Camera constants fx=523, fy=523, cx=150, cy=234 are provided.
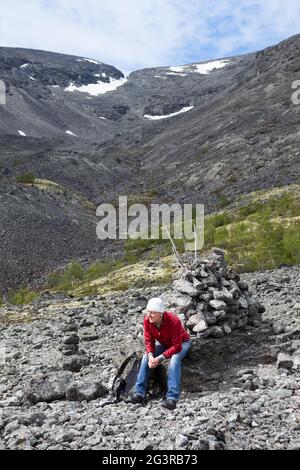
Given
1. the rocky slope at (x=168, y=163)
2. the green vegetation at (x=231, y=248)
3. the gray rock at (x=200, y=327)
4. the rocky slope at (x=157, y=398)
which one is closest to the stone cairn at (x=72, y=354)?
the rocky slope at (x=157, y=398)

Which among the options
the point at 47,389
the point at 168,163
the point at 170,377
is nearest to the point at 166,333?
the point at 170,377

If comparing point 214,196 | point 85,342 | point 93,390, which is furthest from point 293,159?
point 93,390

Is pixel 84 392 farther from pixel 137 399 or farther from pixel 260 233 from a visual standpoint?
pixel 260 233

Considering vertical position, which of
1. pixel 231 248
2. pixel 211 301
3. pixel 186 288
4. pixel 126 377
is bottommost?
pixel 126 377

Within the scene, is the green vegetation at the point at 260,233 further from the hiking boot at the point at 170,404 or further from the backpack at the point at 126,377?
the hiking boot at the point at 170,404

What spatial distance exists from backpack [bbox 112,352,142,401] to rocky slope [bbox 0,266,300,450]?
31 centimetres

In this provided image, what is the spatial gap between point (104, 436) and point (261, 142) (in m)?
78.9

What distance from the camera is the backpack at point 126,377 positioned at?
11656 millimetres

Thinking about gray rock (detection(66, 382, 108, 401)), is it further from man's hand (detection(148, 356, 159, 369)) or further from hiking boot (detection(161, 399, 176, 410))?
hiking boot (detection(161, 399, 176, 410))

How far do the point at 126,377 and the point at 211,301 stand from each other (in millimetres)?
3354

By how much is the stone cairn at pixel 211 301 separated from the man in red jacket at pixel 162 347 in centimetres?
165

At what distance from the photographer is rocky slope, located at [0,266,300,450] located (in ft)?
A: 29.7

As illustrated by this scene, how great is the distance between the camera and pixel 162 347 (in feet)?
38.8

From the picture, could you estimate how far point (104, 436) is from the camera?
30.7 ft
